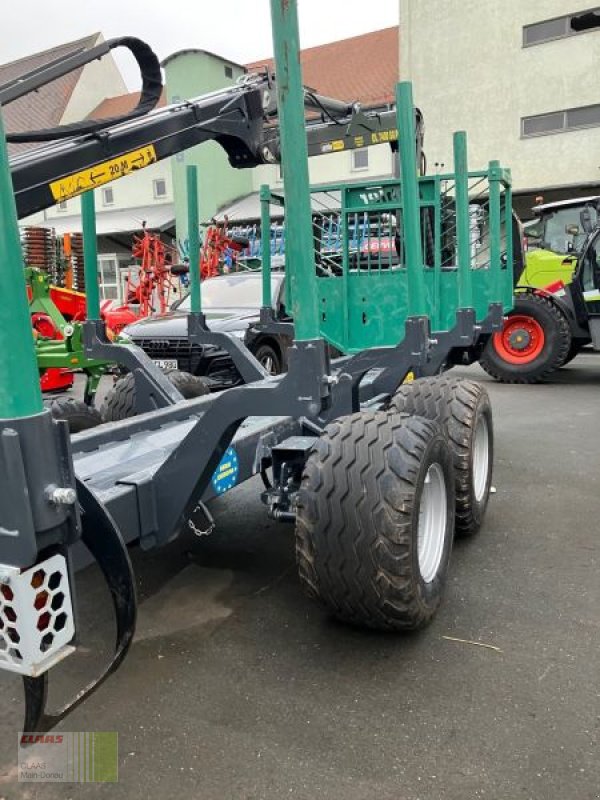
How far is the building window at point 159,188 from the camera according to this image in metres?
26.3

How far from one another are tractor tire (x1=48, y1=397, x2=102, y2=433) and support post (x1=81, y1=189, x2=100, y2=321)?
→ 0.61m

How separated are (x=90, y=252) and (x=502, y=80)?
19.9 m

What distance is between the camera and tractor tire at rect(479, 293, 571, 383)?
31.4ft

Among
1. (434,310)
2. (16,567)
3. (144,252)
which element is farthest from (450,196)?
(144,252)

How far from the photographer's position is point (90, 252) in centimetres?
412

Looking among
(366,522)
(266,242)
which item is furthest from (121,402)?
(366,522)

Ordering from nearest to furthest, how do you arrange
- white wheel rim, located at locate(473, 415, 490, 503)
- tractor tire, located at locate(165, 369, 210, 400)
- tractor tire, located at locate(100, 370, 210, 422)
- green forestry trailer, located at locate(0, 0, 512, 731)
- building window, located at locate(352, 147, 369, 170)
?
green forestry trailer, located at locate(0, 0, 512, 731) < white wheel rim, located at locate(473, 415, 490, 503) < tractor tire, located at locate(100, 370, 210, 422) < tractor tire, located at locate(165, 369, 210, 400) < building window, located at locate(352, 147, 369, 170)

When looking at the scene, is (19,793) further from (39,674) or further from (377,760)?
(377,760)

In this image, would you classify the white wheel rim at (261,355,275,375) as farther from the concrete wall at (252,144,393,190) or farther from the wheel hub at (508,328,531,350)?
the concrete wall at (252,144,393,190)

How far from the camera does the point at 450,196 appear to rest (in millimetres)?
5801

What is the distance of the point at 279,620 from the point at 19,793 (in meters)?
1.30

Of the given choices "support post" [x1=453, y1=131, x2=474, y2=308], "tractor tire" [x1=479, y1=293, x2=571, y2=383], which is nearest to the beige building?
"tractor tire" [x1=479, y1=293, x2=571, y2=383]

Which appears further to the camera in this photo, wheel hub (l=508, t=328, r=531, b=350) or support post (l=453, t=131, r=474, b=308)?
wheel hub (l=508, t=328, r=531, b=350)

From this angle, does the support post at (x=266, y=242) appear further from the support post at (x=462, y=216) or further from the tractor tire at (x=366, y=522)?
the tractor tire at (x=366, y=522)
